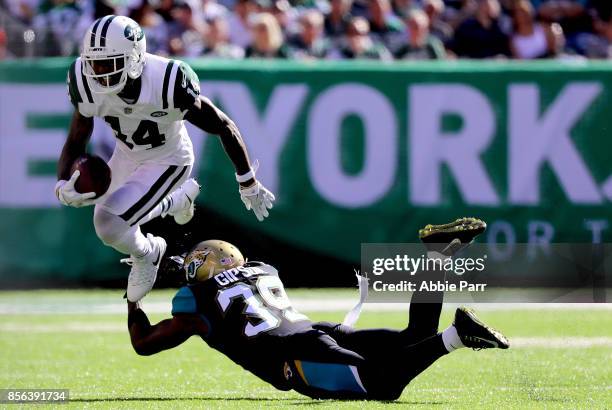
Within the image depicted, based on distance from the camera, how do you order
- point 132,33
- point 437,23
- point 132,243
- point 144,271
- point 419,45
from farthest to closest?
point 437,23
point 419,45
point 132,243
point 144,271
point 132,33

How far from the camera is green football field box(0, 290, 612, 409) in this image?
6.30m

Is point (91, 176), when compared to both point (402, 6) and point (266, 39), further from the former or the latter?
point (402, 6)

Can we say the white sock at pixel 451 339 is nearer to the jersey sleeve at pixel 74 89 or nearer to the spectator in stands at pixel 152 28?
the jersey sleeve at pixel 74 89

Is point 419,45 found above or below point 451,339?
below

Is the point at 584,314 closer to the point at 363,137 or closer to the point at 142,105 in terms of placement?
the point at 363,137

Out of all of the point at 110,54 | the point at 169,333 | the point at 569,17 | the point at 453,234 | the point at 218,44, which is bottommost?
the point at 218,44

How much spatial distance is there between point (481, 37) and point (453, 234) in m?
6.79

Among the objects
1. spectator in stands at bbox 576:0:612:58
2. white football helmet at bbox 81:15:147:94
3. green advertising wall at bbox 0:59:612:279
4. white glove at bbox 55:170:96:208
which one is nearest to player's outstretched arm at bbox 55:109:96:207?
white glove at bbox 55:170:96:208

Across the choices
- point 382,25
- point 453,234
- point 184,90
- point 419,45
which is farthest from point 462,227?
point 382,25

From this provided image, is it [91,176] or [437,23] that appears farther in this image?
[437,23]

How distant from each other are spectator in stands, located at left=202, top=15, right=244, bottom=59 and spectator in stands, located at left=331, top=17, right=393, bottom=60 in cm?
99

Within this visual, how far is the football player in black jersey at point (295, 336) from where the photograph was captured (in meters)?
6.00

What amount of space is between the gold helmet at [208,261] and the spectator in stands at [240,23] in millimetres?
6326

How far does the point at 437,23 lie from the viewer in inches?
510
